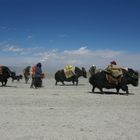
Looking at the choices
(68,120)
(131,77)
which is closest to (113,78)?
(131,77)

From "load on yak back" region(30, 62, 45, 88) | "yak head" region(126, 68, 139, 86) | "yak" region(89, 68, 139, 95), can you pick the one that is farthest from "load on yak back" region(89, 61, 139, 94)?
"load on yak back" region(30, 62, 45, 88)

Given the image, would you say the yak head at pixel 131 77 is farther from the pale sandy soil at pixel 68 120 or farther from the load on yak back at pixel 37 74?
the load on yak back at pixel 37 74

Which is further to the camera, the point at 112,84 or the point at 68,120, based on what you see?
the point at 112,84

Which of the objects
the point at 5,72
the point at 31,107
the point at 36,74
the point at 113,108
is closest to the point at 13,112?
Result: the point at 31,107

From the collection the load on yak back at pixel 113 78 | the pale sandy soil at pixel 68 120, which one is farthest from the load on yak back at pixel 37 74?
the pale sandy soil at pixel 68 120

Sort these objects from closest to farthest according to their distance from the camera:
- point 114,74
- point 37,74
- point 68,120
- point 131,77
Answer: point 68,120
point 114,74
point 131,77
point 37,74

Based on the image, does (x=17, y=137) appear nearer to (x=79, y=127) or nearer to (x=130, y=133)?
(x=79, y=127)

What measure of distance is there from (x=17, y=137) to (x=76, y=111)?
16.3ft

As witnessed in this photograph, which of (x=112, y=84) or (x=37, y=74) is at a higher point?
(x=37, y=74)

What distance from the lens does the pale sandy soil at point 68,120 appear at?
10.6 m

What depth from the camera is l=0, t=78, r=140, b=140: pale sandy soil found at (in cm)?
1060

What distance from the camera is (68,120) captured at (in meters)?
12.9

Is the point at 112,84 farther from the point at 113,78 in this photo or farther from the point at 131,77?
the point at 131,77

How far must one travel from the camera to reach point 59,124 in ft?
39.8
